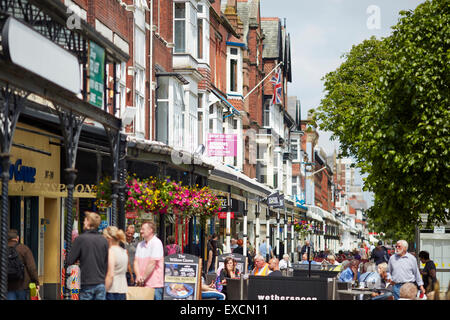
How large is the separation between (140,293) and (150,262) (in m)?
0.52

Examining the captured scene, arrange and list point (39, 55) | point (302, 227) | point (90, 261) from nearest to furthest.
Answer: point (39, 55) → point (90, 261) → point (302, 227)

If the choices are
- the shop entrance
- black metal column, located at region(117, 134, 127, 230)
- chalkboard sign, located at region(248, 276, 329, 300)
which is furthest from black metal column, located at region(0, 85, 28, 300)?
the shop entrance

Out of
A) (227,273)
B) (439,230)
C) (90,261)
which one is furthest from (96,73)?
(439,230)

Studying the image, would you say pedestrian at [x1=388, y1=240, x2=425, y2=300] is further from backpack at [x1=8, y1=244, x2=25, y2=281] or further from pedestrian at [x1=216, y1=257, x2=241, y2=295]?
backpack at [x1=8, y1=244, x2=25, y2=281]

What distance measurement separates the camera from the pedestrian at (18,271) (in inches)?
476

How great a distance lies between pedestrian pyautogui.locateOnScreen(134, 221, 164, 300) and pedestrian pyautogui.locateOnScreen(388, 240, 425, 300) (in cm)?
494

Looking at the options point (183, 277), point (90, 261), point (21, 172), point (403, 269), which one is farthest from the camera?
point (21, 172)

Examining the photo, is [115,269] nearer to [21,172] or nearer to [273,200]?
[21,172]

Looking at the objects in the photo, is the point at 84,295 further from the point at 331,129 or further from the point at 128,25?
the point at 331,129

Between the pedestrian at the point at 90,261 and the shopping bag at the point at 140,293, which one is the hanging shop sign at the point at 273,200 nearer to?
the shopping bag at the point at 140,293

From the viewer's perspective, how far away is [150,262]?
505 inches

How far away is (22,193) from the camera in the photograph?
60.3ft

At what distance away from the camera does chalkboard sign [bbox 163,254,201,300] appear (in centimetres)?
1392
